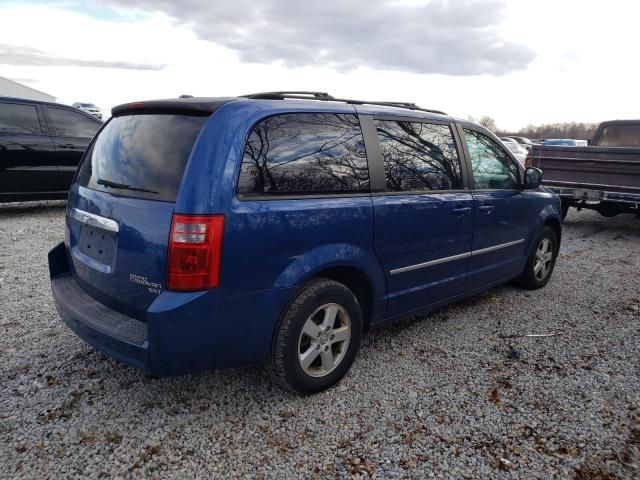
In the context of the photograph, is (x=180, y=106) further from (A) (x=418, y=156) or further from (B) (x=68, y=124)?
(B) (x=68, y=124)

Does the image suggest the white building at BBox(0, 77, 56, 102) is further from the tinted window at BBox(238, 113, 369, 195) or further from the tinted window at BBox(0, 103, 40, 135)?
the tinted window at BBox(238, 113, 369, 195)

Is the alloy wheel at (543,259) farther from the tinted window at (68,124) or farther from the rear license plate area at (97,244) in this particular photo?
the tinted window at (68,124)

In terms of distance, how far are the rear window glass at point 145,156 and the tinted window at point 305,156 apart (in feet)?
1.10

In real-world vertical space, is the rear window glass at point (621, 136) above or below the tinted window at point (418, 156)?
above

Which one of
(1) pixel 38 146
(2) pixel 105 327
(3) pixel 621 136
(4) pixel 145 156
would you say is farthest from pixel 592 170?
(1) pixel 38 146

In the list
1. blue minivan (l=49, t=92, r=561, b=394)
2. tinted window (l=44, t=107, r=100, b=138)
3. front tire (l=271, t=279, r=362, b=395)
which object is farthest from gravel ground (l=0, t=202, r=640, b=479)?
tinted window (l=44, t=107, r=100, b=138)

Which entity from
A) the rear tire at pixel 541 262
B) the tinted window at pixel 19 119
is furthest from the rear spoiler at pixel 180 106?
the tinted window at pixel 19 119

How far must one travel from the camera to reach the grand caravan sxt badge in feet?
7.86

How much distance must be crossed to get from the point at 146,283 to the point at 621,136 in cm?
1037

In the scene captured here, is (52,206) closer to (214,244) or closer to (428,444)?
(214,244)

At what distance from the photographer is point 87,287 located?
2881 millimetres

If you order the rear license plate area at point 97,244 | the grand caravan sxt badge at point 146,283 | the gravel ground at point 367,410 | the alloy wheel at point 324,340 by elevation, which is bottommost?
the gravel ground at point 367,410

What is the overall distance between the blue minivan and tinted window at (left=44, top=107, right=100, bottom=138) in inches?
220

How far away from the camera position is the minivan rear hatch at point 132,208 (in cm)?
243
